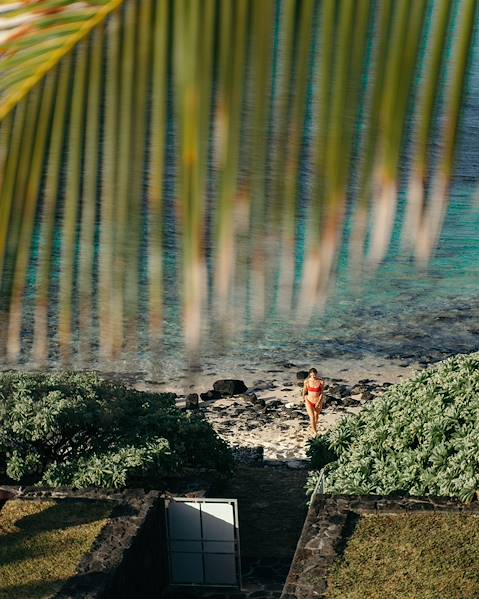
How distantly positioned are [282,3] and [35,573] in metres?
9.09

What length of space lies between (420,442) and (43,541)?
4221mm

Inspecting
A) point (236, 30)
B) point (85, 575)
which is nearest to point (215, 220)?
point (236, 30)

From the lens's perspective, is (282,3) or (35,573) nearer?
(282,3)

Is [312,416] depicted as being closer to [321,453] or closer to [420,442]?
[321,453]

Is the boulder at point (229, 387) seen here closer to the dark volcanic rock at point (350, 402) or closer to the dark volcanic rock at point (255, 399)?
the dark volcanic rock at point (255, 399)

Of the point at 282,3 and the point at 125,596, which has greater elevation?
the point at 282,3

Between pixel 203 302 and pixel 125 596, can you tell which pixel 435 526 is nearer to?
pixel 125 596

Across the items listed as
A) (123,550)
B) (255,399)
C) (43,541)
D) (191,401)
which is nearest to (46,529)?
(43,541)

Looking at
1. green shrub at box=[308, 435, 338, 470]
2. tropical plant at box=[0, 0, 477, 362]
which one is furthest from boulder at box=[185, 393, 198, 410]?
tropical plant at box=[0, 0, 477, 362]

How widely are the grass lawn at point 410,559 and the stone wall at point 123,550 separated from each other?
6.64 feet

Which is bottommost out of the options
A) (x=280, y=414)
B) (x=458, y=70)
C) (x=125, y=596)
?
(x=280, y=414)

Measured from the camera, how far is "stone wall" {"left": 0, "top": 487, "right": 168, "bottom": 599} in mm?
9250

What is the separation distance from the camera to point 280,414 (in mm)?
20109

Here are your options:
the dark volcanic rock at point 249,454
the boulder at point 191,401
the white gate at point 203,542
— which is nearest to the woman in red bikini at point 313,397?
the dark volcanic rock at point 249,454
